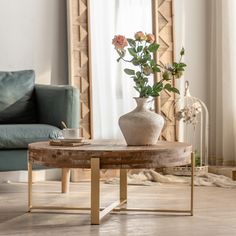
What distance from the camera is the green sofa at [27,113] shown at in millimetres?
3229

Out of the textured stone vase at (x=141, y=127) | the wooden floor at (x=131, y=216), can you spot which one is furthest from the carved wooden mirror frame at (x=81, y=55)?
the textured stone vase at (x=141, y=127)

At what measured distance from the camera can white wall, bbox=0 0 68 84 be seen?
4.08 meters

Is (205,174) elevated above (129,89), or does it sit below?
below

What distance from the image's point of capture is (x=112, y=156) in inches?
95.3

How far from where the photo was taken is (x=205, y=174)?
4.05 m

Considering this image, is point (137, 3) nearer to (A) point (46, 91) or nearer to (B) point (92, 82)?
(B) point (92, 82)

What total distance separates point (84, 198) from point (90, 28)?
4.55 ft

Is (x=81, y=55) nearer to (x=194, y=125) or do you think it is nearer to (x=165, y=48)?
(x=165, y=48)

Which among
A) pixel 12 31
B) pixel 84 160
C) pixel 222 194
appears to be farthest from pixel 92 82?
pixel 84 160

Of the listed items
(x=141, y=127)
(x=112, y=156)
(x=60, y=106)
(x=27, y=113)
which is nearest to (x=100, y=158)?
(x=112, y=156)

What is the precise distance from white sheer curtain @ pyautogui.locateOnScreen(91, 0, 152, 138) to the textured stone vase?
60.8 inches

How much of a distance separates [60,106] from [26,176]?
0.78m

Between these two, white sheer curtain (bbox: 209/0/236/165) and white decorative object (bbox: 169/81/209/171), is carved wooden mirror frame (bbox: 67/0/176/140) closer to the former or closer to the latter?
white decorative object (bbox: 169/81/209/171)

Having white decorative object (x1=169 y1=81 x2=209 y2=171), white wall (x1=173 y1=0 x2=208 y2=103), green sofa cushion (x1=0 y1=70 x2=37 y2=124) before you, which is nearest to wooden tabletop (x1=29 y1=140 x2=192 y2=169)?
green sofa cushion (x1=0 y1=70 x2=37 y2=124)
